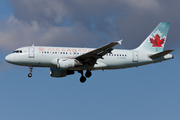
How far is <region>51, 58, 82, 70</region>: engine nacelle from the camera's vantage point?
44.6m

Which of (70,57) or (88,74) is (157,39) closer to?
(88,74)

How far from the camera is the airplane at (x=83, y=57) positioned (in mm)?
45094

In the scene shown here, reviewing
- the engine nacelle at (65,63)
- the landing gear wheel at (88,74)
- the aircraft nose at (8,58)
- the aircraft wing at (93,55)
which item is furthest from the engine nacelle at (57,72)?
the aircraft nose at (8,58)

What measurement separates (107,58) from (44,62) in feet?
27.0

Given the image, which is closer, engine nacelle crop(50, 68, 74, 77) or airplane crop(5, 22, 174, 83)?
airplane crop(5, 22, 174, 83)

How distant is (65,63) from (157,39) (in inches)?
591

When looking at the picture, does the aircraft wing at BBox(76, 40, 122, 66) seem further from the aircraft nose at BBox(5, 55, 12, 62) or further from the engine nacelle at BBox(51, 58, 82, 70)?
the aircraft nose at BBox(5, 55, 12, 62)

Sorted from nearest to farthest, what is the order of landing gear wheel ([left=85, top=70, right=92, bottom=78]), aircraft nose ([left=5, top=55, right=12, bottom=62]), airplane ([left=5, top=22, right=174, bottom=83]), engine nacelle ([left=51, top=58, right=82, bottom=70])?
engine nacelle ([left=51, top=58, right=82, bottom=70]), airplane ([left=5, top=22, right=174, bottom=83]), aircraft nose ([left=5, top=55, right=12, bottom=62]), landing gear wheel ([left=85, top=70, right=92, bottom=78])

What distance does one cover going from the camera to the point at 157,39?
5206 cm

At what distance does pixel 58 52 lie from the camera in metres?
46.1

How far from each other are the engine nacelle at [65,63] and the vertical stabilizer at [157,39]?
403 inches

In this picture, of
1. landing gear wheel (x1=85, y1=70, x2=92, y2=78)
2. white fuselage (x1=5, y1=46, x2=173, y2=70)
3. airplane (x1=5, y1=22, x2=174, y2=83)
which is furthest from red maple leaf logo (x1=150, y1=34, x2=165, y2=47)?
landing gear wheel (x1=85, y1=70, x2=92, y2=78)

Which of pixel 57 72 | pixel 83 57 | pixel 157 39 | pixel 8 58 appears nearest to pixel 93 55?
pixel 83 57

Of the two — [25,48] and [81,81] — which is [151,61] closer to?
[81,81]
